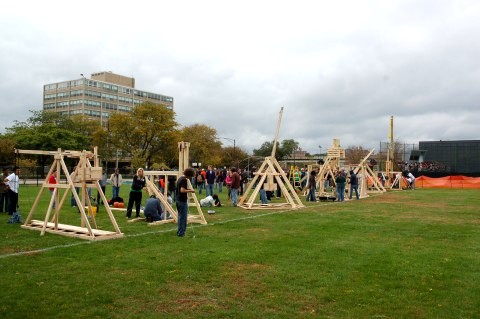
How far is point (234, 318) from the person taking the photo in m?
5.02

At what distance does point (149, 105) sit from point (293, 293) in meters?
62.7

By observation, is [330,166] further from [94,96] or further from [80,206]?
[94,96]

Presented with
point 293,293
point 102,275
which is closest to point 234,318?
point 293,293

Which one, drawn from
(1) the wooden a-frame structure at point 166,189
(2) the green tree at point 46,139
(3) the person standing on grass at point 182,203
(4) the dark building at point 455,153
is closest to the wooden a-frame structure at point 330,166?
(1) the wooden a-frame structure at point 166,189

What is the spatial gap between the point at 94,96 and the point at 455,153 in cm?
8750

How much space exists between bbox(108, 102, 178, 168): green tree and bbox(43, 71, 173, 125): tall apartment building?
43.5 m

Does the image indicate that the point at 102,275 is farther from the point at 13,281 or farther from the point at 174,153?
the point at 174,153

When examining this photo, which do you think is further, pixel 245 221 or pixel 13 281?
pixel 245 221

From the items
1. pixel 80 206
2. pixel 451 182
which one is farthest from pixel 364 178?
pixel 80 206

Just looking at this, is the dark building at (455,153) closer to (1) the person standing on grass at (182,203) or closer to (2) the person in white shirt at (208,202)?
(2) the person in white shirt at (208,202)

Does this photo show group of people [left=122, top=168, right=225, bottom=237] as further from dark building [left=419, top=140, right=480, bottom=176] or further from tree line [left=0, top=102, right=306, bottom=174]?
dark building [left=419, top=140, right=480, bottom=176]

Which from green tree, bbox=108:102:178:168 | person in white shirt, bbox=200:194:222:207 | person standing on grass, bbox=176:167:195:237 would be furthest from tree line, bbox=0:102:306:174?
person standing on grass, bbox=176:167:195:237

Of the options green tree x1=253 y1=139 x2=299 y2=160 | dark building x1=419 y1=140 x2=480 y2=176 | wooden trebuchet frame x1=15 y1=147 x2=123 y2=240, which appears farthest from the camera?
green tree x1=253 y1=139 x2=299 y2=160

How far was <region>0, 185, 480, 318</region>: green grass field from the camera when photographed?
533cm
